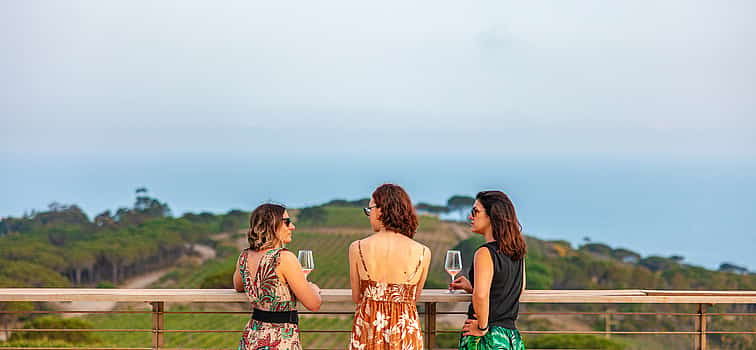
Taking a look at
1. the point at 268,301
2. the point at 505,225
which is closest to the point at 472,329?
the point at 505,225

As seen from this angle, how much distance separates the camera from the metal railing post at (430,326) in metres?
3.72

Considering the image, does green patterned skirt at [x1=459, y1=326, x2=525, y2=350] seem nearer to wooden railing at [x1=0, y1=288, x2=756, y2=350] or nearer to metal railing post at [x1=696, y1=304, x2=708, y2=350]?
wooden railing at [x1=0, y1=288, x2=756, y2=350]

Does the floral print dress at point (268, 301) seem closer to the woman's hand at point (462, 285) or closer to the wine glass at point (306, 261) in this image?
the wine glass at point (306, 261)

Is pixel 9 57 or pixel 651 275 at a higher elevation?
pixel 9 57

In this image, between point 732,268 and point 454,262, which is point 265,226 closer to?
point 454,262

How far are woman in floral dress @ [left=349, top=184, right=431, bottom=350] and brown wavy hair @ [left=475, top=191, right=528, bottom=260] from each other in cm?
31

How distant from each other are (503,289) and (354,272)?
640 millimetres

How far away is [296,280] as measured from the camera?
10.3 ft

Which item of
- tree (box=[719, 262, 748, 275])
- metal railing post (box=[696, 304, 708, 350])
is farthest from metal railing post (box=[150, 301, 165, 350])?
tree (box=[719, 262, 748, 275])

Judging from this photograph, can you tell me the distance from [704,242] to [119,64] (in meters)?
44.6

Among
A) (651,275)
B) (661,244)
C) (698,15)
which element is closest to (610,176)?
(661,244)

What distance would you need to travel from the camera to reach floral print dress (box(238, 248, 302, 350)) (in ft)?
10.3

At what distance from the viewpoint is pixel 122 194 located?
5266 cm

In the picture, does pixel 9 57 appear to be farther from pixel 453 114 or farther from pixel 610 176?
pixel 610 176
